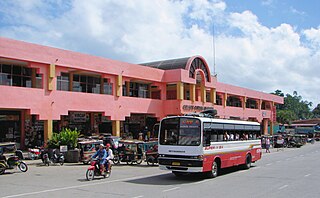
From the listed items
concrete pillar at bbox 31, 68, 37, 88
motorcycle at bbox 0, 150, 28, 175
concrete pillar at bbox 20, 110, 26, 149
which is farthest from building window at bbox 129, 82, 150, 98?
motorcycle at bbox 0, 150, 28, 175

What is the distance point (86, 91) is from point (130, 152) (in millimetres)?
10530

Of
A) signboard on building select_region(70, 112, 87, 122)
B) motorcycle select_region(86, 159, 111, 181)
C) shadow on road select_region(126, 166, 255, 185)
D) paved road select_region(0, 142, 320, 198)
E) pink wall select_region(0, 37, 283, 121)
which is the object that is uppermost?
pink wall select_region(0, 37, 283, 121)

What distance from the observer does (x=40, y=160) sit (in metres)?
23.9

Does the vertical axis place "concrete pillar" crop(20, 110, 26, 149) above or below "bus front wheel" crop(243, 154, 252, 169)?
above

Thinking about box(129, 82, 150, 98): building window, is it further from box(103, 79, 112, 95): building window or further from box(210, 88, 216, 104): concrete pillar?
box(210, 88, 216, 104): concrete pillar

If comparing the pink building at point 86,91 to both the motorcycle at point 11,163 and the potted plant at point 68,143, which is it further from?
the motorcycle at point 11,163

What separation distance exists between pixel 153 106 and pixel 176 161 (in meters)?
21.1

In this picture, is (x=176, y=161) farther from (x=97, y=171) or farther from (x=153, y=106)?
(x=153, y=106)

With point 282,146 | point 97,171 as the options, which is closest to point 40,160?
point 97,171

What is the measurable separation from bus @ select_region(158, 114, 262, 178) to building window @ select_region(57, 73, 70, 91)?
14875 millimetres

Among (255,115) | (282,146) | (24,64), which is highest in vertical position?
(24,64)

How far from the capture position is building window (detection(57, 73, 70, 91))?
2806cm

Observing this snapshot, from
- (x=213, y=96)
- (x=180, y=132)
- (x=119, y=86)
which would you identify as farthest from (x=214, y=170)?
(x=213, y=96)

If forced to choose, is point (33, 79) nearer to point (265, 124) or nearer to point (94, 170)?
point (94, 170)
